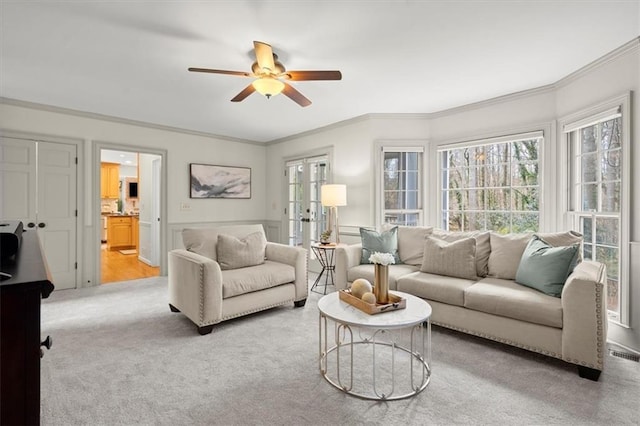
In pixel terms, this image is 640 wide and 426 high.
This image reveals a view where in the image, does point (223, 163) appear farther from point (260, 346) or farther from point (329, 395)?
point (329, 395)

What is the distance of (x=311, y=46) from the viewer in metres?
2.52

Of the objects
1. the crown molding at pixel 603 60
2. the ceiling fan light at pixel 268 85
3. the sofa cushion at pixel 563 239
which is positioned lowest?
the sofa cushion at pixel 563 239

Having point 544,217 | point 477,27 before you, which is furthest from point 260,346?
point 544,217

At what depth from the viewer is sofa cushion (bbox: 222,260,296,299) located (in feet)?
9.63

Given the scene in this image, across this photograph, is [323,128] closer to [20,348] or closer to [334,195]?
[334,195]

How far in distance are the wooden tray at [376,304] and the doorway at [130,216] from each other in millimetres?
3830

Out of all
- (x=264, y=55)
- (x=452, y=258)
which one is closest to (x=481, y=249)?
(x=452, y=258)

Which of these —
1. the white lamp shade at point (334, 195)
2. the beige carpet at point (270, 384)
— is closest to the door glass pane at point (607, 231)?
the beige carpet at point (270, 384)

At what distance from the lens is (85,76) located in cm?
308

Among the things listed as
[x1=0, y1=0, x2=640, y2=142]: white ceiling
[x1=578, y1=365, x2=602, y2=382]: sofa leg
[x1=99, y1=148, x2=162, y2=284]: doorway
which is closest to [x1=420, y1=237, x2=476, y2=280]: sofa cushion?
[x1=578, y1=365, x2=602, y2=382]: sofa leg

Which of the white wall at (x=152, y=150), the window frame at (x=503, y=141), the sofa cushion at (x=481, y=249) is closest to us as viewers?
the sofa cushion at (x=481, y=249)

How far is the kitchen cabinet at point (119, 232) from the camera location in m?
7.73

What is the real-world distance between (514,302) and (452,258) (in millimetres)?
717

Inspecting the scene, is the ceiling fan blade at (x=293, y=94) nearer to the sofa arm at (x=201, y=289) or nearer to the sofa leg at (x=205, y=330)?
the sofa arm at (x=201, y=289)
